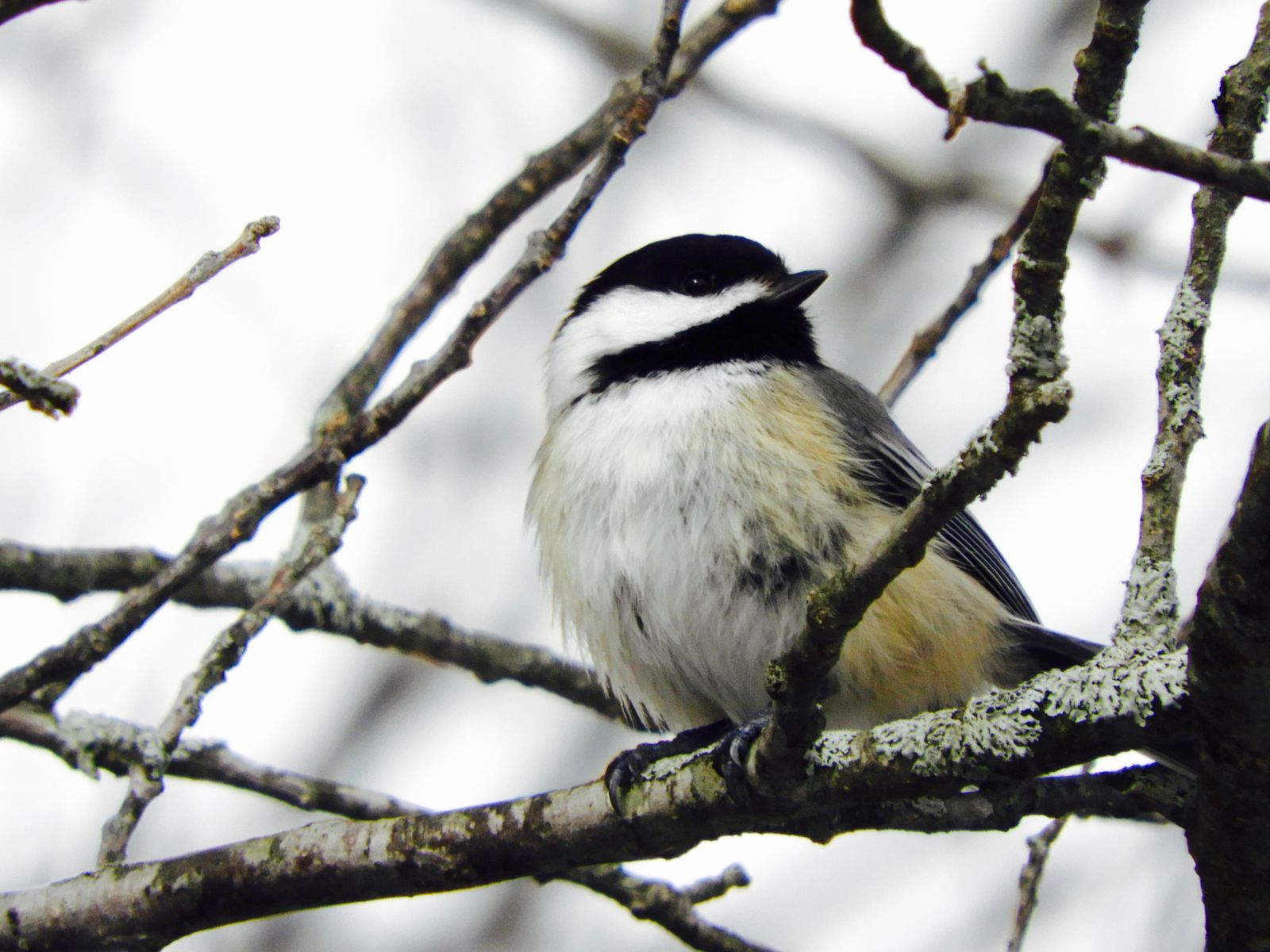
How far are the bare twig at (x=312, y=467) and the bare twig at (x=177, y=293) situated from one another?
0.81 meters

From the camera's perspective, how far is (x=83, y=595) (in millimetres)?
3422

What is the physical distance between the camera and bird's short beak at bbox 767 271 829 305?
146 inches

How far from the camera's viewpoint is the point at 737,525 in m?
3.04

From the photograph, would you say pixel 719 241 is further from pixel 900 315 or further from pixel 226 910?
pixel 900 315

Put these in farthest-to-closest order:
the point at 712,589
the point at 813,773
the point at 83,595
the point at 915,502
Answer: the point at 83,595
the point at 712,589
the point at 813,773
the point at 915,502

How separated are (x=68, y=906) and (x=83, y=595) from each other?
110cm

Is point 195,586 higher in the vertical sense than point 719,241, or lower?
lower

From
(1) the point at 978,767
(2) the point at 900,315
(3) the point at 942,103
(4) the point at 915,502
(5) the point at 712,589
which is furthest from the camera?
(2) the point at 900,315

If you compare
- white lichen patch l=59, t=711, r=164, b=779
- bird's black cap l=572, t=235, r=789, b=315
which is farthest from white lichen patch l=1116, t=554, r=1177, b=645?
white lichen patch l=59, t=711, r=164, b=779

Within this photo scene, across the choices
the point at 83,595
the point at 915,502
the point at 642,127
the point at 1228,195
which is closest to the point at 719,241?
the point at 642,127

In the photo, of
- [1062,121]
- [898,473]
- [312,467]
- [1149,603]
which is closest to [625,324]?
[898,473]

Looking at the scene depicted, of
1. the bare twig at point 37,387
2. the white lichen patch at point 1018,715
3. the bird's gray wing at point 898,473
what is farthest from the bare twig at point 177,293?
the bird's gray wing at point 898,473

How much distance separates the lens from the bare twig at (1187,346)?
220 centimetres

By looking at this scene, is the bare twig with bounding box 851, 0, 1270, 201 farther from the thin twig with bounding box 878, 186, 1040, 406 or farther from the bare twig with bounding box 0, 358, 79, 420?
the thin twig with bounding box 878, 186, 1040, 406
